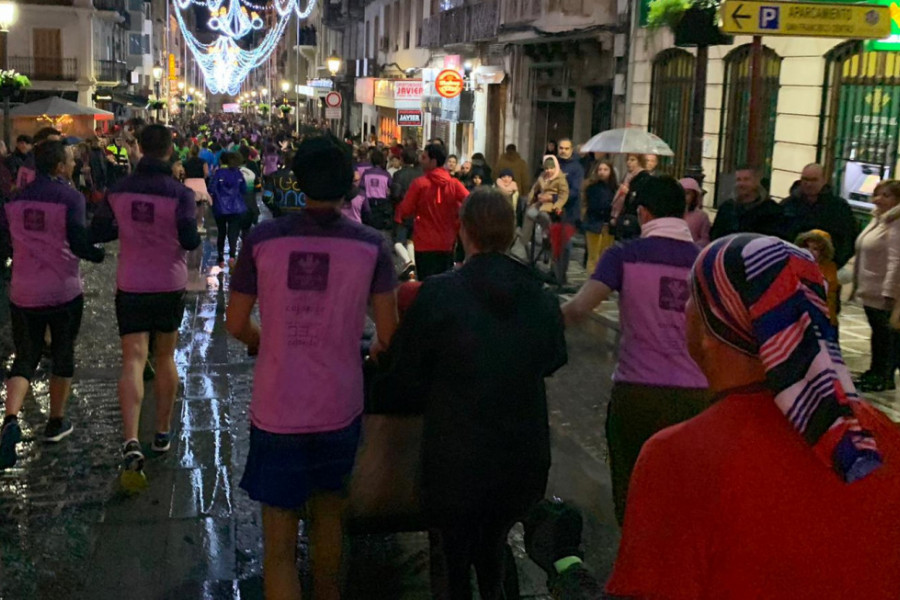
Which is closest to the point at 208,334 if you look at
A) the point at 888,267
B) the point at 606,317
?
Result: the point at 606,317

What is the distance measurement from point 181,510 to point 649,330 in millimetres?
2778

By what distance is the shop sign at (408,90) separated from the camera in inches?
1347

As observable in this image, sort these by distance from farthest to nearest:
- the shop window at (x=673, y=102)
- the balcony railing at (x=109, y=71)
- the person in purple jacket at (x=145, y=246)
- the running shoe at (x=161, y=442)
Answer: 1. the balcony railing at (x=109, y=71)
2. the shop window at (x=673, y=102)
3. the running shoe at (x=161, y=442)
4. the person in purple jacket at (x=145, y=246)

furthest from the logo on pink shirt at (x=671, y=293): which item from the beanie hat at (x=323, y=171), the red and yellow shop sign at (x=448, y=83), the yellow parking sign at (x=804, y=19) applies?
the red and yellow shop sign at (x=448, y=83)

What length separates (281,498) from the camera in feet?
11.9

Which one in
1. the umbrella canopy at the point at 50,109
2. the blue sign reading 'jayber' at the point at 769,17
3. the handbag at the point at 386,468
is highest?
the blue sign reading 'jayber' at the point at 769,17

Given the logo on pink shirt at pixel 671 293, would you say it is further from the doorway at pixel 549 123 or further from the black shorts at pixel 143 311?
the doorway at pixel 549 123

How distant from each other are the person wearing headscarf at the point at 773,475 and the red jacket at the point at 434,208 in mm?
8467

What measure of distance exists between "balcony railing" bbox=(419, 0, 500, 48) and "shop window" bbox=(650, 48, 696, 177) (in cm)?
818

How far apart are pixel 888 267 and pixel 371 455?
5375mm

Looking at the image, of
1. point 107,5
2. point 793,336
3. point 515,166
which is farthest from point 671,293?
point 107,5

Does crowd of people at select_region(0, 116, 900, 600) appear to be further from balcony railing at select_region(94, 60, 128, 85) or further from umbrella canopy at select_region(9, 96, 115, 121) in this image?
balcony railing at select_region(94, 60, 128, 85)

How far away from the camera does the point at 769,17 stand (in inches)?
341

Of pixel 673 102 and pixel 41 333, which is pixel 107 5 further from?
pixel 41 333
